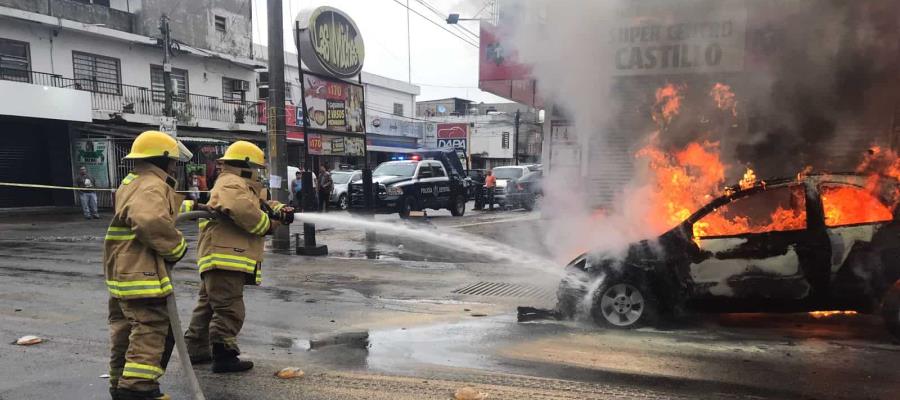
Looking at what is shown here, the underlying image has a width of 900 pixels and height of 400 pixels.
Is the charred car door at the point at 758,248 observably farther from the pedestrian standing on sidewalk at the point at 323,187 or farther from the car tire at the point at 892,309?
the pedestrian standing on sidewalk at the point at 323,187

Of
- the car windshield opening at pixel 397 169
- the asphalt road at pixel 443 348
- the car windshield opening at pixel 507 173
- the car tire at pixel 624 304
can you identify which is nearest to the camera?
the asphalt road at pixel 443 348

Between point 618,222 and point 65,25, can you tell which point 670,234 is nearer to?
point 618,222

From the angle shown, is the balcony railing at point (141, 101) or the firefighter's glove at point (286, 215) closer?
the firefighter's glove at point (286, 215)

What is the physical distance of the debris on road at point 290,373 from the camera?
413cm

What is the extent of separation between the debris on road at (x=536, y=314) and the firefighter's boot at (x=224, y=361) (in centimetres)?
279

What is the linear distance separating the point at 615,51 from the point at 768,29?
1922 millimetres

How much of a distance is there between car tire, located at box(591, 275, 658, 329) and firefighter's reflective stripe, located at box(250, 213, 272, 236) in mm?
3074

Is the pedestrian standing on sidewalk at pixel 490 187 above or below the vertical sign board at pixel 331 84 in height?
below

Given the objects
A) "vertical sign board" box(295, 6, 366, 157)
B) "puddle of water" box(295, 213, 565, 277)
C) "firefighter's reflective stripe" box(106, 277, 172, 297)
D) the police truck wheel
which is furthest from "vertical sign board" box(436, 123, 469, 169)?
"firefighter's reflective stripe" box(106, 277, 172, 297)

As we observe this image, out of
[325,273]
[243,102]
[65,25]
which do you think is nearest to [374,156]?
[243,102]

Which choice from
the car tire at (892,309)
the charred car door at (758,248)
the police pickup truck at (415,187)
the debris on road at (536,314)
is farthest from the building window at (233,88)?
the car tire at (892,309)

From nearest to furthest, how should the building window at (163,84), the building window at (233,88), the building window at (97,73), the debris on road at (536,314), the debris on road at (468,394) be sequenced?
1. the debris on road at (468,394)
2. the debris on road at (536,314)
3. the building window at (97,73)
4. the building window at (163,84)
5. the building window at (233,88)

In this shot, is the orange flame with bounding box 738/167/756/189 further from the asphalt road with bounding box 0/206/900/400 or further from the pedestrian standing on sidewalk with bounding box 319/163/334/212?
the pedestrian standing on sidewalk with bounding box 319/163/334/212

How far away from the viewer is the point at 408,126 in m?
37.5
